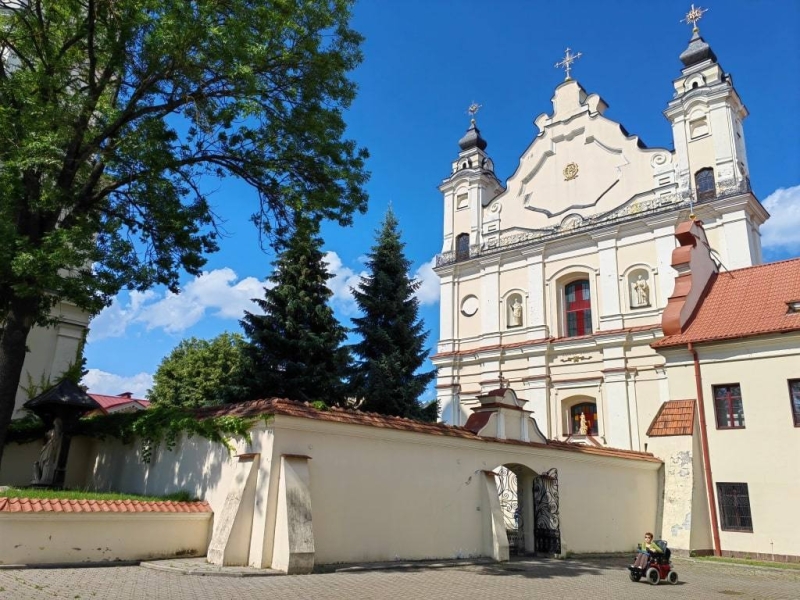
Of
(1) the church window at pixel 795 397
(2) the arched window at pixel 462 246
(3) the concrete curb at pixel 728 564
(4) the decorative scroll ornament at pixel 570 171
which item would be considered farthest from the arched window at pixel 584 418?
(4) the decorative scroll ornament at pixel 570 171

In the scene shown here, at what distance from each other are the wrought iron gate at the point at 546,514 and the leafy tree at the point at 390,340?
24.3 ft

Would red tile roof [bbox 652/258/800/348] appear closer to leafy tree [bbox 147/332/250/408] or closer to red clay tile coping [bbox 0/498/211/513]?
red clay tile coping [bbox 0/498/211/513]

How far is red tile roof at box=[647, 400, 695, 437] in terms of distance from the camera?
16.4 m

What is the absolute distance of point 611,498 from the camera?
50.6 feet

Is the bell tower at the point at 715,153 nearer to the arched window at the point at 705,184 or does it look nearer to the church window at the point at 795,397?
the arched window at the point at 705,184

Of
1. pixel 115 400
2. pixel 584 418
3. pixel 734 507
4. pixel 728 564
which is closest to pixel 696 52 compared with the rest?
pixel 584 418

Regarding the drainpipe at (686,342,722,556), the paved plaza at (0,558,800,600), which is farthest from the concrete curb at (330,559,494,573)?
the drainpipe at (686,342,722,556)

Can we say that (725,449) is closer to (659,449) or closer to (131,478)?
(659,449)

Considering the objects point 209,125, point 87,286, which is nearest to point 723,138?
point 209,125

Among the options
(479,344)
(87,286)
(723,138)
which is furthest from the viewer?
(479,344)

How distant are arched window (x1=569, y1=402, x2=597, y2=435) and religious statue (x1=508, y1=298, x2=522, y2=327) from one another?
4.67m

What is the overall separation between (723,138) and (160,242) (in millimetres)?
22192

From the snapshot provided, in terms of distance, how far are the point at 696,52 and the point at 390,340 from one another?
18743 mm

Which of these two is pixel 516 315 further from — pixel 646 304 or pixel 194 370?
pixel 194 370
